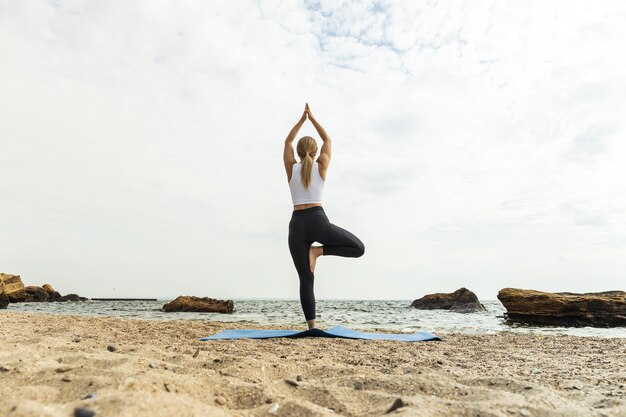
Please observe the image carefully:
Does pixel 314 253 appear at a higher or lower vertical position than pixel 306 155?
lower

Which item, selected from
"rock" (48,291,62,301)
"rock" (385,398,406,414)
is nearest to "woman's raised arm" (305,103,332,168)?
"rock" (385,398,406,414)

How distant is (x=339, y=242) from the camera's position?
218 inches

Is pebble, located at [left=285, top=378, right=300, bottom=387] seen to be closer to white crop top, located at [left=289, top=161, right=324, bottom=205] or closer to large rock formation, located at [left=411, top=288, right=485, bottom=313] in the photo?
white crop top, located at [left=289, top=161, right=324, bottom=205]

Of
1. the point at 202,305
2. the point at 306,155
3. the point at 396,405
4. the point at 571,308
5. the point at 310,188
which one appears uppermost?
the point at 306,155

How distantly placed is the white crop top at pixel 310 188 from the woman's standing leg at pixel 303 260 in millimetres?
282

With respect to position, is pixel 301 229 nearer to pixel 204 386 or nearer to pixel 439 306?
pixel 204 386

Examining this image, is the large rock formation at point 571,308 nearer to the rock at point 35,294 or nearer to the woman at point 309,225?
the woman at point 309,225

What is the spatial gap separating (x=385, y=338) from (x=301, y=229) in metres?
1.69

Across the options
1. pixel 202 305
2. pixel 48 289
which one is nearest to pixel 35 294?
pixel 48 289

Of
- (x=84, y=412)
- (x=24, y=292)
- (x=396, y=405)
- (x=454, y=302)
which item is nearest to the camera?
(x=84, y=412)

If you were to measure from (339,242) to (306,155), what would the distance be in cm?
122

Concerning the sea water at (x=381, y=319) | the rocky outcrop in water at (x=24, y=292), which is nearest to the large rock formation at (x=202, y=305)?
the sea water at (x=381, y=319)

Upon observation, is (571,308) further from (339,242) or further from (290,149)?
(290,149)

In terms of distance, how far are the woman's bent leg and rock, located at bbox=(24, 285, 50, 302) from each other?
42936 mm
